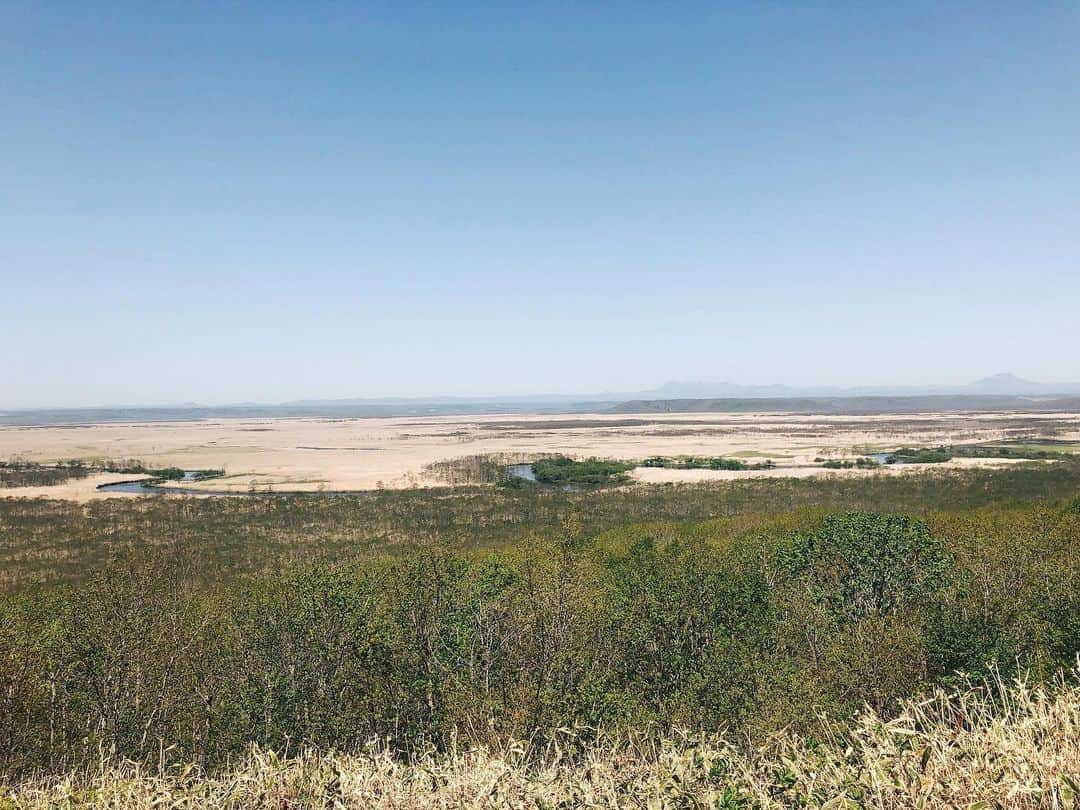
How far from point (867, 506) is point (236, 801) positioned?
6331cm

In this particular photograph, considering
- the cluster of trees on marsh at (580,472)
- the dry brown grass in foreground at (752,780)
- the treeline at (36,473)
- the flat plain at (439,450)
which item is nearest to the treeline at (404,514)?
the cluster of trees on marsh at (580,472)

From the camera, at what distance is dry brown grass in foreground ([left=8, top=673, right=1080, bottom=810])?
4.12 meters

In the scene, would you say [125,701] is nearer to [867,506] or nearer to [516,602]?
[516,602]

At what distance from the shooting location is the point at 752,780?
179 inches

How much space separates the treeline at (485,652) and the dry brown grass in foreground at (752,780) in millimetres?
6765

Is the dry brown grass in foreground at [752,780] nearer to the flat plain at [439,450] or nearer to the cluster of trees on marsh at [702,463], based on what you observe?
the flat plain at [439,450]

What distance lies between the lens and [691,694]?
60.6ft

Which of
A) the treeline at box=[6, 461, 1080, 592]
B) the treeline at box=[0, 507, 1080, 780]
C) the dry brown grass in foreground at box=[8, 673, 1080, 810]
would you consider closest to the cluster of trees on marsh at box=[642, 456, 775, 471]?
the treeline at box=[6, 461, 1080, 592]

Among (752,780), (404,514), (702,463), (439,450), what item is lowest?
(404,514)

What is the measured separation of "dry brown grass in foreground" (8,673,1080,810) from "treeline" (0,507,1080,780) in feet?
22.2

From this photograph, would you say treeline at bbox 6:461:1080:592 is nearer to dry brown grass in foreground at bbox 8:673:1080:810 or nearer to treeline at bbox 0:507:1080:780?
treeline at bbox 0:507:1080:780

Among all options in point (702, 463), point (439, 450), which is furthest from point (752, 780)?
point (439, 450)

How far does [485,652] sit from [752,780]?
666 inches

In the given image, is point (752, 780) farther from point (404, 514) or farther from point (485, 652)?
point (404, 514)
